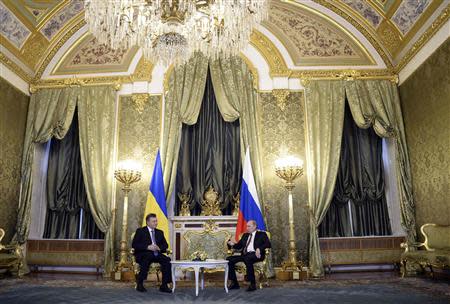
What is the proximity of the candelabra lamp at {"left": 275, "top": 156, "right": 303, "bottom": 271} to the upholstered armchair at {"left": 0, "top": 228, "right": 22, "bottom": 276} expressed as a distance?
5046mm

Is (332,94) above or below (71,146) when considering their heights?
above

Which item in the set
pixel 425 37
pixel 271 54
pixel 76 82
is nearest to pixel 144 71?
pixel 76 82

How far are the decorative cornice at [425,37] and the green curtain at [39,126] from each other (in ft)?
23.8

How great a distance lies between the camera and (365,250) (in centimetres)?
777

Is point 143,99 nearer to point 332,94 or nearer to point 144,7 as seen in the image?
point 144,7

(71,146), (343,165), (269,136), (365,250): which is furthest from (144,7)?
(365,250)

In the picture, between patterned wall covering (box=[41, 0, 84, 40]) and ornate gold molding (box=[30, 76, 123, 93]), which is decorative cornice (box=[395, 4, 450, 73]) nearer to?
ornate gold molding (box=[30, 76, 123, 93])

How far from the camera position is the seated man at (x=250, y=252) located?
19.2ft

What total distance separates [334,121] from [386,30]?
7.44 feet

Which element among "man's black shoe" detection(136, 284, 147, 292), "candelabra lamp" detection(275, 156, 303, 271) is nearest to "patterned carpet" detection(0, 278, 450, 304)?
"man's black shoe" detection(136, 284, 147, 292)

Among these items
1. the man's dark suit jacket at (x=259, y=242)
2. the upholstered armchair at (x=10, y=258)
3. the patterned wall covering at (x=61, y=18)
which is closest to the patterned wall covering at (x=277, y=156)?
the man's dark suit jacket at (x=259, y=242)

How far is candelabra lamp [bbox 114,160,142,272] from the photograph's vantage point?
741 cm

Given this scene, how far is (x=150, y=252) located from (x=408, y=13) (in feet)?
21.4

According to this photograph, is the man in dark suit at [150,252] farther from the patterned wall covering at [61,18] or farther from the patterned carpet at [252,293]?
the patterned wall covering at [61,18]
